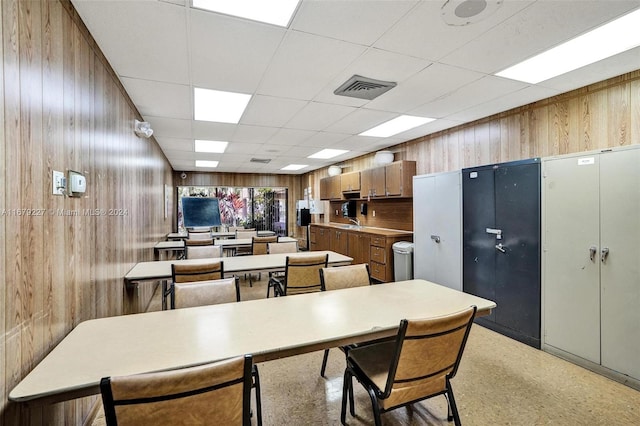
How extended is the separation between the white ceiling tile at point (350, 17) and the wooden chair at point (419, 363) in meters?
1.75

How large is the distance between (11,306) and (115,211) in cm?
157

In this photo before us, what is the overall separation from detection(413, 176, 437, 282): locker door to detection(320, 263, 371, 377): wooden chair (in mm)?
1990

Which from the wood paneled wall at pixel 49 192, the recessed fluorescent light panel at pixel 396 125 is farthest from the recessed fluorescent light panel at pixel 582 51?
the wood paneled wall at pixel 49 192

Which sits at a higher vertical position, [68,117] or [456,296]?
[68,117]

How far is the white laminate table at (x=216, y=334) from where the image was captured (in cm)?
113

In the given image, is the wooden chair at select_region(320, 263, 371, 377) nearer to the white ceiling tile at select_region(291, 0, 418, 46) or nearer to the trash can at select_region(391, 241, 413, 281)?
the white ceiling tile at select_region(291, 0, 418, 46)

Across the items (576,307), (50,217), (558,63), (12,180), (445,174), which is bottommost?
(576,307)

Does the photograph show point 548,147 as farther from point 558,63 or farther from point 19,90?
point 19,90

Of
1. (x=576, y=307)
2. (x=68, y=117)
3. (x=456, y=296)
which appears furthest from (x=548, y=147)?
(x=68, y=117)

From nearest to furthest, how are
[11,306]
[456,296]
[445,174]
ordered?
[11,306] → [456,296] → [445,174]

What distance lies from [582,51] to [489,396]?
273 centimetres

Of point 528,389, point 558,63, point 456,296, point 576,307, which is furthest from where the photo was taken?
point 576,307

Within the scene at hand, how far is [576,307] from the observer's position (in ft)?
8.59

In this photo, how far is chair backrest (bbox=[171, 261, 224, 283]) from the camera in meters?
2.56
